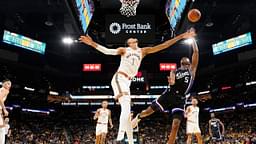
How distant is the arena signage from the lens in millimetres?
11242

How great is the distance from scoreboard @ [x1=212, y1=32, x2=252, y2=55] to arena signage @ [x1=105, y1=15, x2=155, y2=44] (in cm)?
1281

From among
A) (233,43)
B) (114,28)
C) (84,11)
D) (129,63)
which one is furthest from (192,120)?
(233,43)

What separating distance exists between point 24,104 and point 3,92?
1019 inches

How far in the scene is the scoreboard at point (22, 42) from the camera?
22.9m

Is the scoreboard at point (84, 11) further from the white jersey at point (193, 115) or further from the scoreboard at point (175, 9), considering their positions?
the white jersey at point (193, 115)

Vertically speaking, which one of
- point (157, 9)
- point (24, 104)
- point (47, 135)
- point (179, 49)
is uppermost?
point (179, 49)

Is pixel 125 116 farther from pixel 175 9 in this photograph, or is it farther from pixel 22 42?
pixel 22 42

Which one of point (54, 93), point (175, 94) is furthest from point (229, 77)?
point (175, 94)

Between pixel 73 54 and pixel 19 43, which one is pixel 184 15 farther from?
pixel 73 54

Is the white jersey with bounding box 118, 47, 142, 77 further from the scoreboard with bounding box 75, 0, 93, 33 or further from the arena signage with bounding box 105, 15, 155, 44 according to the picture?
the arena signage with bounding box 105, 15, 155, 44

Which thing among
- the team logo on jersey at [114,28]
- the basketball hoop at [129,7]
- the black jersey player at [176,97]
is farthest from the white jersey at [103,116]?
the black jersey player at [176,97]

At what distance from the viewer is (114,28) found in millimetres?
11586

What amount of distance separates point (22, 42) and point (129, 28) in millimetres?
14916

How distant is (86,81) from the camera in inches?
1246
